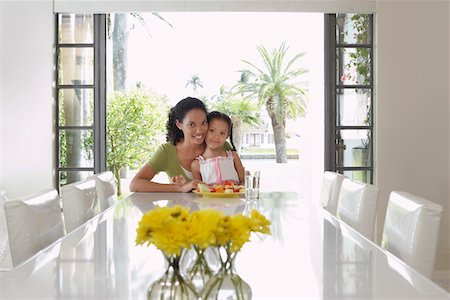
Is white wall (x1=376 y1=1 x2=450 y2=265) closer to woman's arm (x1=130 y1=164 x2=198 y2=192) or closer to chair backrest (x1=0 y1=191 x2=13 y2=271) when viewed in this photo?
woman's arm (x1=130 y1=164 x2=198 y2=192)

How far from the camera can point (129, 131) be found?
36.6 ft

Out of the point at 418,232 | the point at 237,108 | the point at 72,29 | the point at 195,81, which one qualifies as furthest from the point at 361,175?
the point at 237,108

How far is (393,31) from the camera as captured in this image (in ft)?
17.5

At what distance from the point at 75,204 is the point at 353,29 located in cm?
337

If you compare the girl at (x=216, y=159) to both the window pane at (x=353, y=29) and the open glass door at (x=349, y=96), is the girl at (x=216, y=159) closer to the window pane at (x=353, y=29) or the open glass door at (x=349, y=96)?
the open glass door at (x=349, y=96)

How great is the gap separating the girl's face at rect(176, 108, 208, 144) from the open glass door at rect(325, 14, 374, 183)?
5.81 feet

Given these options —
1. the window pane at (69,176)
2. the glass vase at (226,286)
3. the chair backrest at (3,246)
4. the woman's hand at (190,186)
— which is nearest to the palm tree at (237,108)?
the window pane at (69,176)

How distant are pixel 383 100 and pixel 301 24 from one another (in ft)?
28.8

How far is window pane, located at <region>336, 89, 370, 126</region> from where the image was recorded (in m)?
5.54

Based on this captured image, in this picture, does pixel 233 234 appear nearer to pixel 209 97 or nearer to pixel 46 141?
pixel 46 141

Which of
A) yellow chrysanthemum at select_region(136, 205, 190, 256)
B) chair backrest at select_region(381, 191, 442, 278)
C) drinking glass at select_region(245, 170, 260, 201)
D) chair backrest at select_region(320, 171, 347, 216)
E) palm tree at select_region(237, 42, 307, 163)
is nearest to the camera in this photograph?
yellow chrysanthemum at select_region(136, 205, 190, 256)

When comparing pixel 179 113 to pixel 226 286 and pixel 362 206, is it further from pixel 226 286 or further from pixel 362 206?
pixel 226 286

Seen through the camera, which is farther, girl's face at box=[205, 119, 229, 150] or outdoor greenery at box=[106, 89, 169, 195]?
outdoor greenery at box=[106, 89, 169, 195]

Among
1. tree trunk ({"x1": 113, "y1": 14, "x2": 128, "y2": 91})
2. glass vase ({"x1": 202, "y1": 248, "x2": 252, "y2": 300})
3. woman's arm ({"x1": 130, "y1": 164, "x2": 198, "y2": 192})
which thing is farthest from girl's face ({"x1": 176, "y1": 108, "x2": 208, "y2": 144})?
tree trunk ({"x1": 113, "y1": 14, "x2": 128, "y2": 91})
